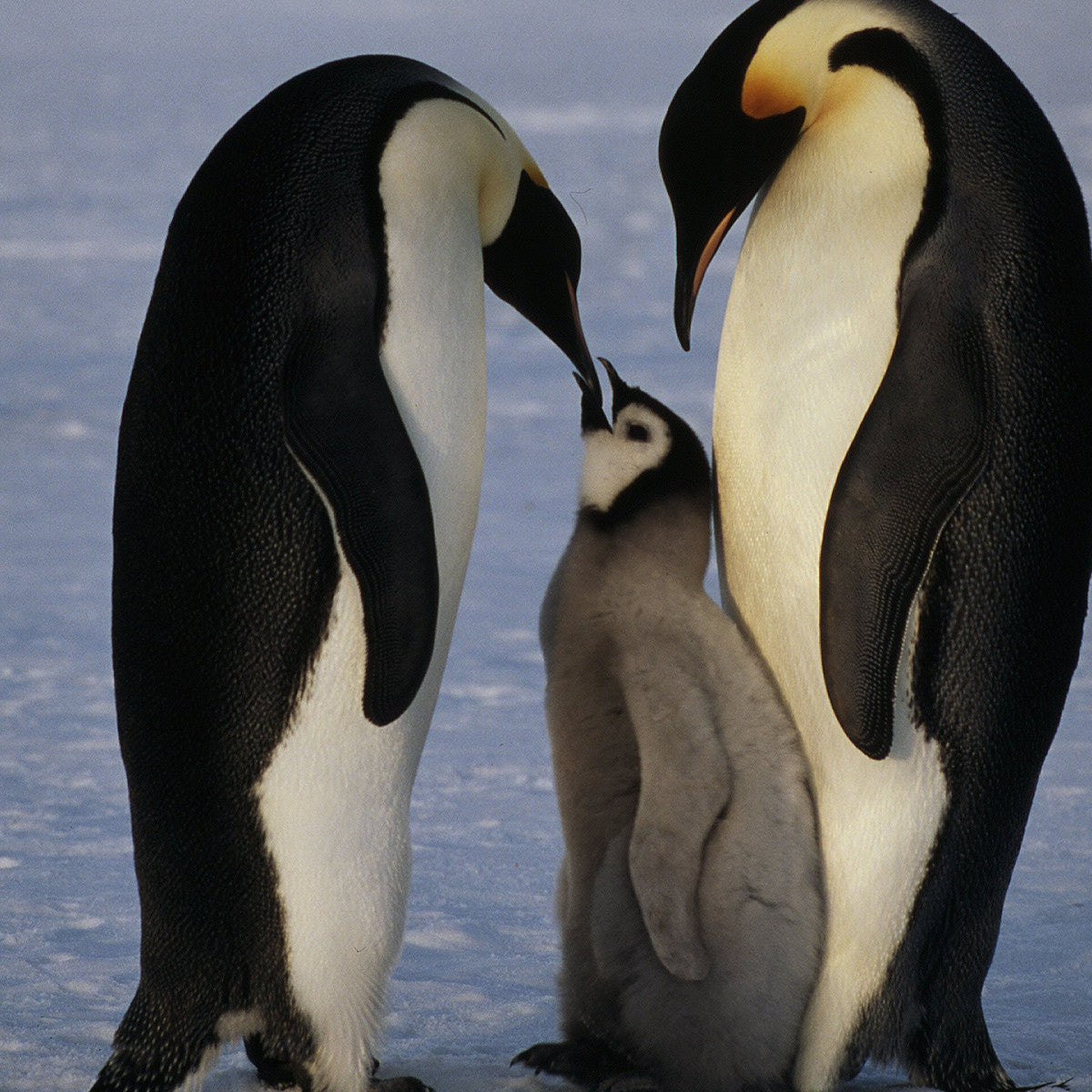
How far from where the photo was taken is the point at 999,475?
1.78 meters

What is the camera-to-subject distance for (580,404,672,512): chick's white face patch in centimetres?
205

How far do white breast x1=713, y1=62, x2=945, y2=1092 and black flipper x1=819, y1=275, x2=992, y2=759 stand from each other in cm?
8

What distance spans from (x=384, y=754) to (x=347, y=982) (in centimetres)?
27

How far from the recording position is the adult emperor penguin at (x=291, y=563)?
175 cm

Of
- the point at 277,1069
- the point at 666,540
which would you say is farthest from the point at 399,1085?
the point at 666,540

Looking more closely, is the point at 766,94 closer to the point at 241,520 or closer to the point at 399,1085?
the point at 241,520

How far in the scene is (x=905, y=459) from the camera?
1.73 m

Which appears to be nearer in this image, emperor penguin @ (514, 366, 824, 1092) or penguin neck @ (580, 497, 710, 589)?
emperor penguin @ (514, 366, 824, 1092)

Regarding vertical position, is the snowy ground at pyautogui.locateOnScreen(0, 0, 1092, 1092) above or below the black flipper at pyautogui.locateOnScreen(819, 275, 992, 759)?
below

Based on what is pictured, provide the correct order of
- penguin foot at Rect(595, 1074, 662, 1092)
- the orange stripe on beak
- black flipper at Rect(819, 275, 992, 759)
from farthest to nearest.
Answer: the orange stripe on beak
penguin foot at Rect(595, 1074, 662, 1092)
black flipper at Rect(819, 275, 992, 759)

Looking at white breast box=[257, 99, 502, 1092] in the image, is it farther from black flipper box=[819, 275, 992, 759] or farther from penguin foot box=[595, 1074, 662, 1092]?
black flipper box=[819, 275, 992, 759]

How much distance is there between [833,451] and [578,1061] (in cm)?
79

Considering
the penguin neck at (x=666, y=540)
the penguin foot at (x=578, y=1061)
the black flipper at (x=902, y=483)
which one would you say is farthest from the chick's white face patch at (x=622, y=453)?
the penguin foot at (x=578, y=1061)

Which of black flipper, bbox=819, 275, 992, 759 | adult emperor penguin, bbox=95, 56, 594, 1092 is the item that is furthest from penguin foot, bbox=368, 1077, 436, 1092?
black flipper, bbox=819, 275, 992, 759
